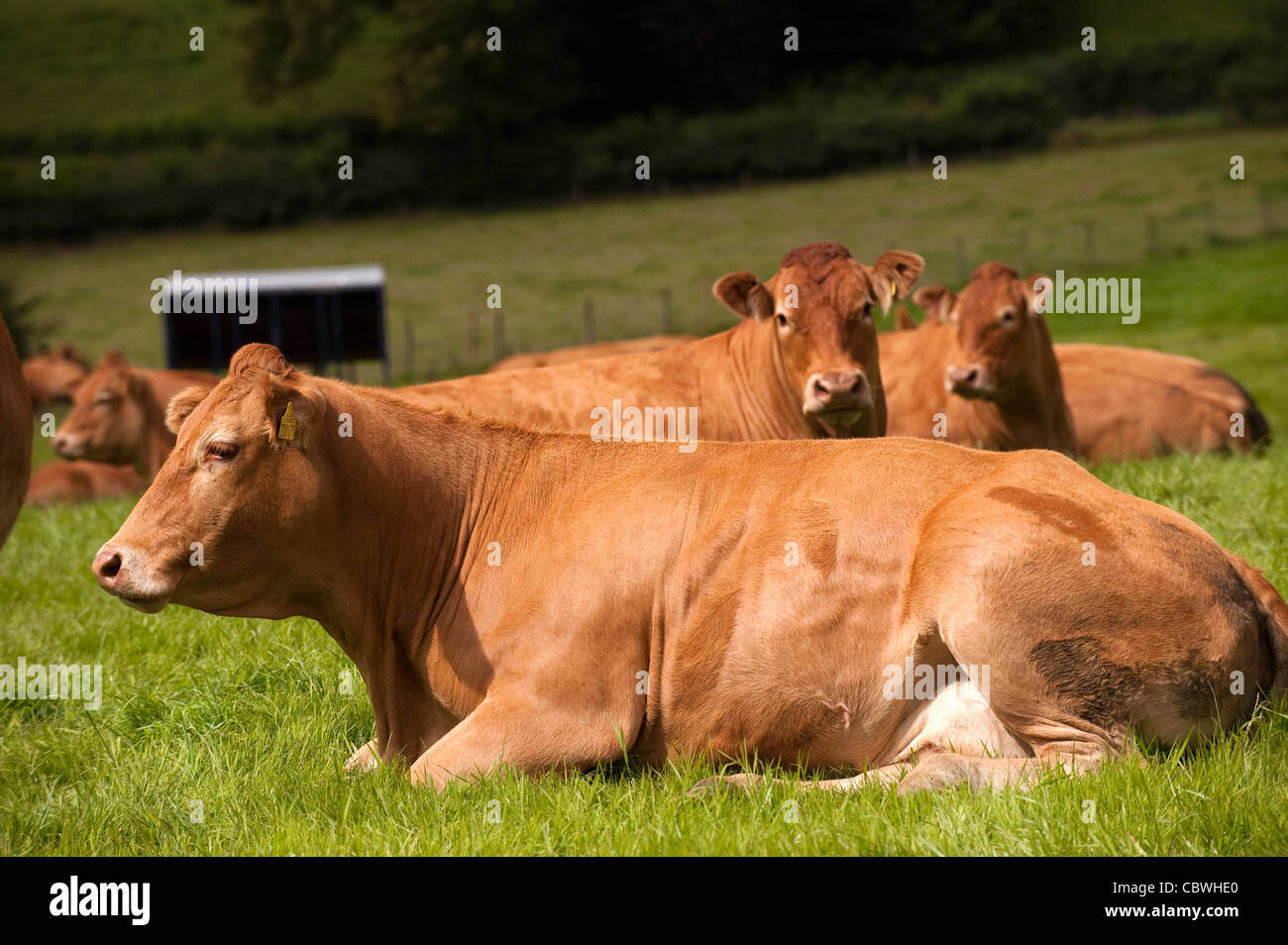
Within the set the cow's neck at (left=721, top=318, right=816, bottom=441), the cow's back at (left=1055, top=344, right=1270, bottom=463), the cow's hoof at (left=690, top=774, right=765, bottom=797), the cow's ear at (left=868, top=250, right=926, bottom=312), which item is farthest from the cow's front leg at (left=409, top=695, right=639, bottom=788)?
the cow's back at (left=1055, top=344, right=1270, bottom=463)

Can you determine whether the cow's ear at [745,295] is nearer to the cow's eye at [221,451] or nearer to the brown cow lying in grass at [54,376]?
the cow's eye at [221,451]

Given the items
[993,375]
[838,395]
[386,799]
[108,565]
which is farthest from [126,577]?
[993,375]

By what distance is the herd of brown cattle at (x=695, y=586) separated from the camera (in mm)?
4699

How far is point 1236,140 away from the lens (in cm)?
4647

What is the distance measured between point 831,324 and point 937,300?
3869 millimetres

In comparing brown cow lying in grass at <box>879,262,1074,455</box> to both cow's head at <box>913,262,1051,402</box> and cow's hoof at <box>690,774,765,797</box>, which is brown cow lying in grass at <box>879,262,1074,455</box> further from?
cow's hoof at <box>690,774,765,797</box>

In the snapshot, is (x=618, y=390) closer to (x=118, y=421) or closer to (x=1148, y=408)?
(x=1148, y=408)

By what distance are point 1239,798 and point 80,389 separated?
13.3 metres

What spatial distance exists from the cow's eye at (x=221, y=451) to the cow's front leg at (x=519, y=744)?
4.38 ft

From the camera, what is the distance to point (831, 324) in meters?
8.70

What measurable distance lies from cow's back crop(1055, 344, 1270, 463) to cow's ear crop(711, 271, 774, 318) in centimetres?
493

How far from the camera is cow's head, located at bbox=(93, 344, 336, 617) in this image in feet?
16.1

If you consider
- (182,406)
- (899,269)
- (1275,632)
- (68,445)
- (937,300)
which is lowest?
(1275,632)
